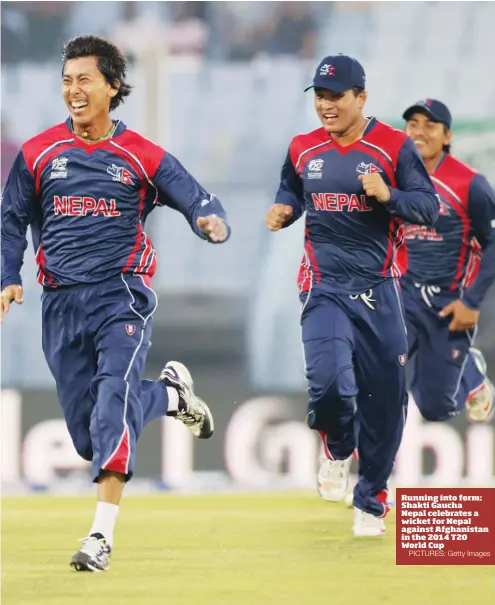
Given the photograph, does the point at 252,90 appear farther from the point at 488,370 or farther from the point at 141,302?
the point at 141,302

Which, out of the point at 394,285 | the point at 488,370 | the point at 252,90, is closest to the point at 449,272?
the point at 394,285

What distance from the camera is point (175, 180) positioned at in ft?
20.6

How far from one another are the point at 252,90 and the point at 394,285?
15.4 ft

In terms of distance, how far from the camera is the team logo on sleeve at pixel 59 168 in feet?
20.4

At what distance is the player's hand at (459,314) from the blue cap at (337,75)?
2.09 meters

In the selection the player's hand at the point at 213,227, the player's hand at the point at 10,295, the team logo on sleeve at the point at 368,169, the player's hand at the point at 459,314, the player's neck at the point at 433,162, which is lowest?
the player's hand at the point at 10,295

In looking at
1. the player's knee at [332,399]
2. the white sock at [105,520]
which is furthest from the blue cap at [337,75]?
the white sock at [105,520]

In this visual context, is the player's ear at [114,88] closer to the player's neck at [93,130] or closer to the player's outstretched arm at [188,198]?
the player's neck at [93,130]

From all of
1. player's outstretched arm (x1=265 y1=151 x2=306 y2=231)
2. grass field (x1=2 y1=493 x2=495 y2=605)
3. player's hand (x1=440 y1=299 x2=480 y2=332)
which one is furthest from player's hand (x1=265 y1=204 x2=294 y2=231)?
player's hand (x1=440 y1=299 x2=480 y2=332)

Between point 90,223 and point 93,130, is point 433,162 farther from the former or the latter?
point 90,223

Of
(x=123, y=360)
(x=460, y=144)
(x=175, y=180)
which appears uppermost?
(x=460, y=144)

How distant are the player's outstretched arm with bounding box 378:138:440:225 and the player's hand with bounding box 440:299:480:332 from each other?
178 cm

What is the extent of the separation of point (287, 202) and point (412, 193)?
24.1 inches

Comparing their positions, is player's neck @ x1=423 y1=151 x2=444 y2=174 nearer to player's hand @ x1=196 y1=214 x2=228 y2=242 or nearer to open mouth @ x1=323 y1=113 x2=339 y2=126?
open mouth @ x1=323 y1=113 x2=339 y2=126
